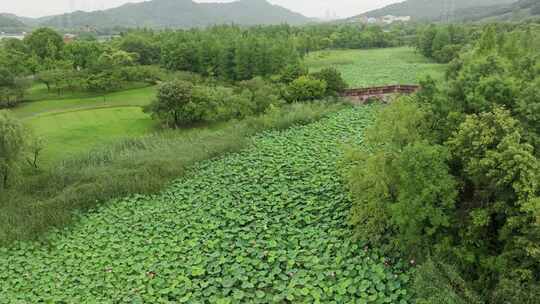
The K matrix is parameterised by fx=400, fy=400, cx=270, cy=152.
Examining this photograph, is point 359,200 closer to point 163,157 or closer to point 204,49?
point 163,157

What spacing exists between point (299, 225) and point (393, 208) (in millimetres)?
3443

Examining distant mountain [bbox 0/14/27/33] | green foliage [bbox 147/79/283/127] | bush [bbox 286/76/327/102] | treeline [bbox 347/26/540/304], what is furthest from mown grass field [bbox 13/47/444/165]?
distant mountain [bbox 0/14/27/33]

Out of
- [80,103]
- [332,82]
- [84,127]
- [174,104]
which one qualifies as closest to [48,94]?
[80,103]

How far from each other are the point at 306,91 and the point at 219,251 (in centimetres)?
1692

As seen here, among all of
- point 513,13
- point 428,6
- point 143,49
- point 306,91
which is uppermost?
point 428,6

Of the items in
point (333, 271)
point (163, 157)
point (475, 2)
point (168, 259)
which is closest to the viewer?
point (333, 271)

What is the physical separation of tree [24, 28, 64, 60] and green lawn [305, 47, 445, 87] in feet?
84.8

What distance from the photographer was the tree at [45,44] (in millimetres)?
39000

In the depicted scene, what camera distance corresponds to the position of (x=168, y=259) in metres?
10.7

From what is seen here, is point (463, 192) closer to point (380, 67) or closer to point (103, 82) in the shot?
point (103, 82)

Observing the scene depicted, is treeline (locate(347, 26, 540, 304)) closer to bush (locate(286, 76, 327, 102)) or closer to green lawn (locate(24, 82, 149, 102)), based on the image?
bush (locate(286, 76, 327, 102))

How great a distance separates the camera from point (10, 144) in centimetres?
1402

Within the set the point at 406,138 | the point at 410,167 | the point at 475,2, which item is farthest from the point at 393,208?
the point at 475,2

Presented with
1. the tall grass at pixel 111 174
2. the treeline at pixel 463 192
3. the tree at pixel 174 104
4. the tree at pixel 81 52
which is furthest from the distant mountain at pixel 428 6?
the treeline at pixel 463 192
